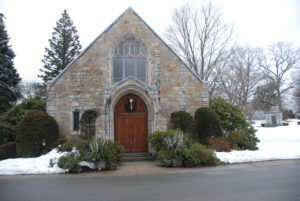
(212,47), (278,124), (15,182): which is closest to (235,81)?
(212,47)

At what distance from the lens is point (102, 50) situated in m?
12.1

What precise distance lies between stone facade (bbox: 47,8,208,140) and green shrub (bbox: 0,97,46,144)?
4.93ft

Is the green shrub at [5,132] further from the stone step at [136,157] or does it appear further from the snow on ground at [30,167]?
the stone step at [136,157]

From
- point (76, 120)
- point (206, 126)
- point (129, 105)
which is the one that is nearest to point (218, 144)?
point (206, 126)

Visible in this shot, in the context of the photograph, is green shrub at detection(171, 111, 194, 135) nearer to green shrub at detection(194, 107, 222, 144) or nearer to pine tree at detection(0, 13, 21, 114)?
green shrub at detection(194, 107, 222, 144)

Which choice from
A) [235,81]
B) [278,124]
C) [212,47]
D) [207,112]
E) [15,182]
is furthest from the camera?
[278,124]

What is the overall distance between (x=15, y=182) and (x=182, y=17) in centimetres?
2065

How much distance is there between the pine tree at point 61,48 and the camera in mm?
28016

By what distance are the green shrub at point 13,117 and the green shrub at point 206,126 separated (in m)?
8.41

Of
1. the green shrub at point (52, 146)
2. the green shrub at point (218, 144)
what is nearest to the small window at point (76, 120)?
the green shrub at point (52, 146)

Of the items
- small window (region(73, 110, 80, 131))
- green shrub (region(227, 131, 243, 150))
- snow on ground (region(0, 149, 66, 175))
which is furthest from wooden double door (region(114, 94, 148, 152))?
green shrub (region(227, 131, 243, 150))

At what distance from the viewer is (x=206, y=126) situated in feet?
37.3

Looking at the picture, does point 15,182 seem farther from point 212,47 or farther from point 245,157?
point 212,47

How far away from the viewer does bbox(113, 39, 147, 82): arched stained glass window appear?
1228cm
